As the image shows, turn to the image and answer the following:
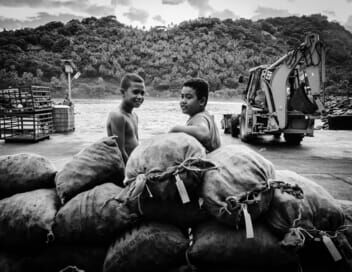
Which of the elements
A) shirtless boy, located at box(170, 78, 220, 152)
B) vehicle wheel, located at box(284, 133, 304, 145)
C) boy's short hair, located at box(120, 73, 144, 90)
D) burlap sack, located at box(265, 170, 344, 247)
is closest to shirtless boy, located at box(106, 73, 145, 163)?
boy's short hair, located at box(120, 73, 144, 90)

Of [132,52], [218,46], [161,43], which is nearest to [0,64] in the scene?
[132,52]

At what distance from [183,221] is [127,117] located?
1.31 metres

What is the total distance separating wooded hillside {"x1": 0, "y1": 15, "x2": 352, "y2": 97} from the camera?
7175 cm

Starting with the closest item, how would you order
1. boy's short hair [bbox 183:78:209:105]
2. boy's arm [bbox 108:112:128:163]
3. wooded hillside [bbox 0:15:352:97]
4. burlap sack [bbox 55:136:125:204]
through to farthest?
burlap sack [bbox 55:136:125:204] → boy's short hair [bbox 183:78:209:105] → boy's arm [bbox 108:112:128:163] → wooded hillside [bbox 0:15:352:97]

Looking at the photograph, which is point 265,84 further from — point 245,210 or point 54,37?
point 54,37

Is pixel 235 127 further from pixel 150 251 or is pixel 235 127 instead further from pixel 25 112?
pixel 150 251

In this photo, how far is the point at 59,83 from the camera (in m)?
68.6

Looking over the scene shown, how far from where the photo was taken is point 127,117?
2.61 metres

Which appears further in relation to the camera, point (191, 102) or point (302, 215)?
point (191, 102)

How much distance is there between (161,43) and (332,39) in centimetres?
5365

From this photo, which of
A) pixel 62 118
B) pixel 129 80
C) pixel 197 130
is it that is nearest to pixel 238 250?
pixel 197 130

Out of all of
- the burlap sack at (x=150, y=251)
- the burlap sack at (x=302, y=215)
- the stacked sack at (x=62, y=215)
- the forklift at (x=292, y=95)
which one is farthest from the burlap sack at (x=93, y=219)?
the forklift at (x=292, y=95)

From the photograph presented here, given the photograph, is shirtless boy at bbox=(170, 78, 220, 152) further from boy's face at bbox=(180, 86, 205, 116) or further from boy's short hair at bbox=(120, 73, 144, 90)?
boy's short hair at bbox=(120, 73, 144, 90)

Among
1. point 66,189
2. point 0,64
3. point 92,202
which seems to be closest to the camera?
point 92,202
